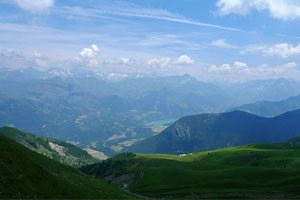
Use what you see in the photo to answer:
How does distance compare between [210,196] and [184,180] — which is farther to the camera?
[184,180]

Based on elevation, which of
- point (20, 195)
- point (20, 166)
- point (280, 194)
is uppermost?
point (20, 166)

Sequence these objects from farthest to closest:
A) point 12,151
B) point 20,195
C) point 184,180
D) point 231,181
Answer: point 184,180, point 231,181, point 12,151, point 20,195

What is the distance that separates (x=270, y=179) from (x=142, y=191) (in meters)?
61.9

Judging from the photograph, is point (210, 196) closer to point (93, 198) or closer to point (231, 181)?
point (231, 181)

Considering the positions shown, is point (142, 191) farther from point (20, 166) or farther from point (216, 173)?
point (20, 166)

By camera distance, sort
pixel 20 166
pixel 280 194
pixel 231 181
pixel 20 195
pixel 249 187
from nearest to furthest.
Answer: pixel 20 195, pixel 20 166, pixel 280 194, pixel 249 187, pixel 231 181

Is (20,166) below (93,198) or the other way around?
the other way around

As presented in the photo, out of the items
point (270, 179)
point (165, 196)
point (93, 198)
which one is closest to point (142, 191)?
point (165, 196)

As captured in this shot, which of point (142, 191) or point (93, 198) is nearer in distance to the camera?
point (93, 198)

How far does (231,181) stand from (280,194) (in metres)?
28.3

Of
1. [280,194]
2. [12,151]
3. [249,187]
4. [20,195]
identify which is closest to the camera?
[20,195]

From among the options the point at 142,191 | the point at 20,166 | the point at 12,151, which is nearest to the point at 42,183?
the point at 20,166

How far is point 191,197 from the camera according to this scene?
131 meters

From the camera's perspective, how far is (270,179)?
152500 mm
